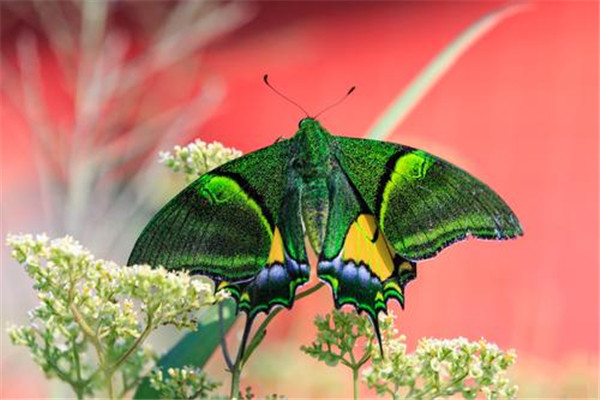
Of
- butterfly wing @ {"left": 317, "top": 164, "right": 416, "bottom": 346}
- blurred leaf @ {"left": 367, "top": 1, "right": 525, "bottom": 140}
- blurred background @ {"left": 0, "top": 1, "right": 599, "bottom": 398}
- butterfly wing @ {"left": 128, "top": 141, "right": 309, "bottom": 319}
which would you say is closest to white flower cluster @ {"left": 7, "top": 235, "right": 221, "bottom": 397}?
butterfly wing @ {"left": 128, "top": 141, "right": 309, "bottom": 319}

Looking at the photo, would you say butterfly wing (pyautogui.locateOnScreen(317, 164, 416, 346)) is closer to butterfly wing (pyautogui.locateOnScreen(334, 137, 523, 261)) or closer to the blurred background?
butterfly wing (pyautogui.locateOnScreen(334, 137, 523, 261))

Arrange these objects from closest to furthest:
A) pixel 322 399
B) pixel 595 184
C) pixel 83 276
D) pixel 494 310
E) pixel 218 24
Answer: pixel 83 276
pixel 322 399
pixel 218 24
pixel 494 310
pixel 595 184

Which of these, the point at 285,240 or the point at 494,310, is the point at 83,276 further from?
the point at 494,310

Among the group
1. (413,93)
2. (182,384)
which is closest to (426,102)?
(413,93)

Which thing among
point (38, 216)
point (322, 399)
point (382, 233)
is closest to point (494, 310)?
point (38, 216)

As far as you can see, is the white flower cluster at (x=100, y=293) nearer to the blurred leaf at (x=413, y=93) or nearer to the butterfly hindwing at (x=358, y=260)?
the butterfly hindwing at (x=358, y=260)

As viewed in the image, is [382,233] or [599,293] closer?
[382,233]

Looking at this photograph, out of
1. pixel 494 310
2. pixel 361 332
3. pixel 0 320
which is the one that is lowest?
pixel 361 332
